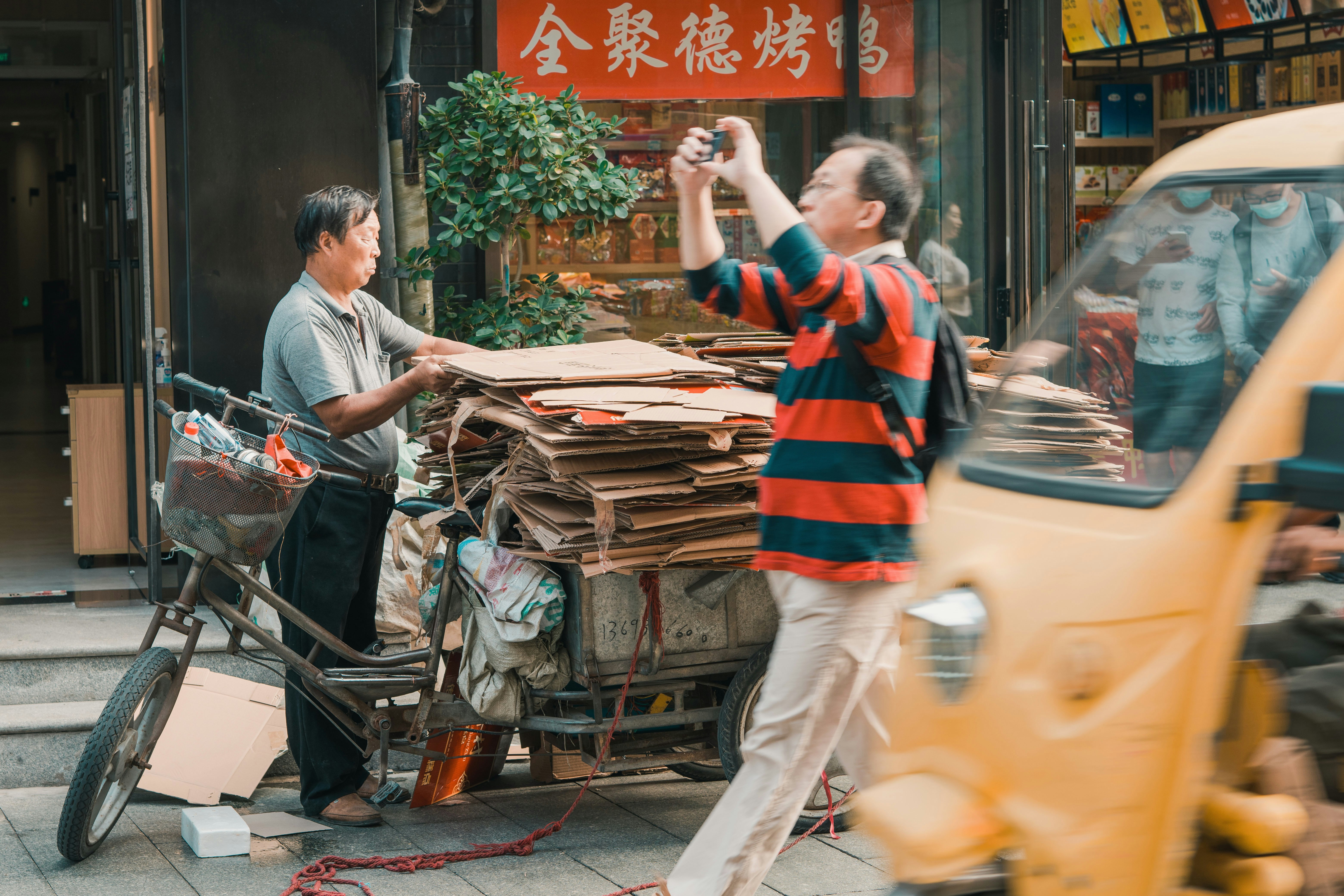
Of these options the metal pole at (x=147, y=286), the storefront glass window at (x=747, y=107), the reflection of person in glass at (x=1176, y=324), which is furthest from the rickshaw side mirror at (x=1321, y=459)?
the storefront glass window at (x=747, y=107)

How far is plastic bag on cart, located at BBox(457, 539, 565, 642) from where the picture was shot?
4.32 meters

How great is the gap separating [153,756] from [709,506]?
86.2 inches

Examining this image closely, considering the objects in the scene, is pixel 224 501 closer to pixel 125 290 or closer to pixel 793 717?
pixel 793 717

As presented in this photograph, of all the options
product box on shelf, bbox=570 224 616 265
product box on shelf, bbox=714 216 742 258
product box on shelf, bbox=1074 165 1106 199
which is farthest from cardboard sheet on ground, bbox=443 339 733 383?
product box on shelf, bbox=1074 165 1106 199

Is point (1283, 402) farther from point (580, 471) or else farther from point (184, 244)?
point (184, 244)

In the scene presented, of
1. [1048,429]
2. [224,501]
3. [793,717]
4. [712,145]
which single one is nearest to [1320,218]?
[1048,429]

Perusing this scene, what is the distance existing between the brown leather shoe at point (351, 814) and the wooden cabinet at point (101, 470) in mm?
2764

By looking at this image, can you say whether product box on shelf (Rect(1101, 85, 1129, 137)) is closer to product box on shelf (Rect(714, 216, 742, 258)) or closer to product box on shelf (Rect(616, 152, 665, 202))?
product box on shelf (Rect(714, 216, 742, 258))

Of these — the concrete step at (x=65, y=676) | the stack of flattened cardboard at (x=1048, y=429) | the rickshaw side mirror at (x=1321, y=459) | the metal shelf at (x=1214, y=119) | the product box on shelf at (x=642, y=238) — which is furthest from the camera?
the metal shelf at (x=1214, y=119)

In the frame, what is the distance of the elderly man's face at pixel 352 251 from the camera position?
15.7 ft

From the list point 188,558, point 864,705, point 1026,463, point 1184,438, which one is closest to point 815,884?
point 864,705

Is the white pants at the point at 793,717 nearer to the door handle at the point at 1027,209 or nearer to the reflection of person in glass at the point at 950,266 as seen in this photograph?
the door handle at the point at 1027,209

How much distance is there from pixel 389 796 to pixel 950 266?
4851mm

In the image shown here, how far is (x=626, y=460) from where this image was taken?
417 cm
